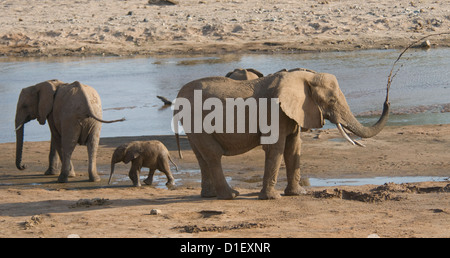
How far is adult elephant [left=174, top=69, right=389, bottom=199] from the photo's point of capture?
32.4 feet

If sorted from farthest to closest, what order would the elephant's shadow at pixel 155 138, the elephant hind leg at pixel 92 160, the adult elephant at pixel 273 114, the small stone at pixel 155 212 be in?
the elephant's shadow at pixel 155 138 → the elephant hind leg at pixel 92 160 → the adult elephant at pixel 273 114 → the small stone at pixel 155 212

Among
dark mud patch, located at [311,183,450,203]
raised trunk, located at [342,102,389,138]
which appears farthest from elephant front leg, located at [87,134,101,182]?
raised trunk, located at [342,102,389,138]

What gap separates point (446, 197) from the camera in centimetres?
966

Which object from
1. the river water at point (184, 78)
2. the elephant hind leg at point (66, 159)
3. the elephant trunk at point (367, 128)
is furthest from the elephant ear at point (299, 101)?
the river water at point (184, 78)

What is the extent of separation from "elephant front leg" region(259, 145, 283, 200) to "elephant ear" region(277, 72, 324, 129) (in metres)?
0.47

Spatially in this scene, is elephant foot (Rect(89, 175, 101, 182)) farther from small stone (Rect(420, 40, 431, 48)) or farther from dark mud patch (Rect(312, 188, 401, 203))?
small stone (Rect(420, 40, 431, 48))

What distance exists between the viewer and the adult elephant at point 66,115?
40.1 ft

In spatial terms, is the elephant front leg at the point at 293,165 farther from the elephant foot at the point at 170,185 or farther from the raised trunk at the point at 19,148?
the raised trunk at the point at 19,148

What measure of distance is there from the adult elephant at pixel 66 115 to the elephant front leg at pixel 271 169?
317cm

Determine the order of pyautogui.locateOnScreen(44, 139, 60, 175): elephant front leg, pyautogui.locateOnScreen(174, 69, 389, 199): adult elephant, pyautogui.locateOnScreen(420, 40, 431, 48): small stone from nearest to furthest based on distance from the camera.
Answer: pyautogui.locateOnScreen(174, 69, 389, 199): adult elephant < pyautogui.locateOnScreen(44, 139, 60, 175): elephant front leg < pyautogui.locateOnScreen(420, 40, 431, 48): small stone

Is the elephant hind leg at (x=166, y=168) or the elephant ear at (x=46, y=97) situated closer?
the elephant hind leg at (x=166, y=168)

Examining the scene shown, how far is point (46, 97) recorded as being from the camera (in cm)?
1255
